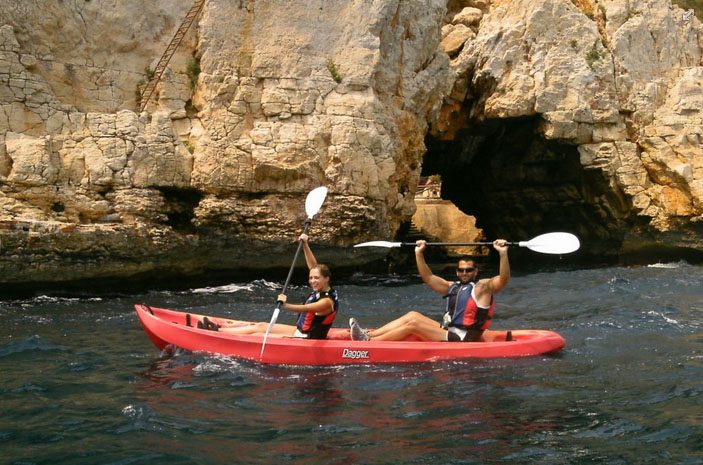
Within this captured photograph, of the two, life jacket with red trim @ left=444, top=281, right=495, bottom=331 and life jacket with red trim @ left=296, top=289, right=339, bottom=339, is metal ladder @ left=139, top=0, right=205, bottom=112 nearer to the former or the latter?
life jacket with red trim @ left=296, top=289, right=339, bottom=339

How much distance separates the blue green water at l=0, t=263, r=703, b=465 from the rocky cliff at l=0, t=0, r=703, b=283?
105 inches

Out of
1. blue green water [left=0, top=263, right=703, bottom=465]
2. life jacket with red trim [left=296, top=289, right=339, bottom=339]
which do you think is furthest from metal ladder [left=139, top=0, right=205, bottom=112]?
life jacket with red trim [left=296, top=289, right=339, bottom=339]

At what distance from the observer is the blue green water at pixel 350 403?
3.93 metres

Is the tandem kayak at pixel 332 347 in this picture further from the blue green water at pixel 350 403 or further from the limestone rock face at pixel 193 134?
the limestone rock face at pixel 193 134

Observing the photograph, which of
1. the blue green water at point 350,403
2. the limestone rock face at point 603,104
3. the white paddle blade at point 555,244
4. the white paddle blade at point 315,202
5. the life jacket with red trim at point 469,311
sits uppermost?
the limestone rock face at point 603,104

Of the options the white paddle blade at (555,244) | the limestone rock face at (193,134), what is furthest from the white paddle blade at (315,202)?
the limestone rock face at (193,134)

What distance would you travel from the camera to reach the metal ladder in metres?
11.4

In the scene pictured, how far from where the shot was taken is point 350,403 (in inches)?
197

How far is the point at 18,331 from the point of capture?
743 cm

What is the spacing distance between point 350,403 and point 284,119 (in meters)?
7.37

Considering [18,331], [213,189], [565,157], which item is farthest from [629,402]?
[565,157]

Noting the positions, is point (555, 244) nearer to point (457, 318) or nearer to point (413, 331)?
point (457, 318)

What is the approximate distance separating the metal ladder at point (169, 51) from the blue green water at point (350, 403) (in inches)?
178

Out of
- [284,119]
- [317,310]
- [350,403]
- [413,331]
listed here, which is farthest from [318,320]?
[284,119]
